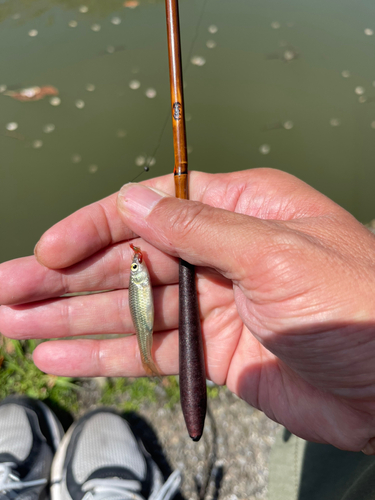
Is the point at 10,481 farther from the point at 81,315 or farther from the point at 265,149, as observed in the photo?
the point at 265,149

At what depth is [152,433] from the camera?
3021 millimetres

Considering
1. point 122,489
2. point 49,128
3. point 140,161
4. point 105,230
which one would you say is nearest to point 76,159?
point 49,128

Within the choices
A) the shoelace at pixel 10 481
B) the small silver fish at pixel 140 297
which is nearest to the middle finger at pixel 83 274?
the small silver fish at pixel 140 297

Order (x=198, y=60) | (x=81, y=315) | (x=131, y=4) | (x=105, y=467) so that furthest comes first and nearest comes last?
(x=131, y=4) < (x=198, y=60) < (x=105, y=467) < (x=81, y=315)

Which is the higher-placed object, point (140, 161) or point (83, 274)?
point (140, 161)

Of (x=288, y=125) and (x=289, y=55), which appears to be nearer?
(x=288, y=125)

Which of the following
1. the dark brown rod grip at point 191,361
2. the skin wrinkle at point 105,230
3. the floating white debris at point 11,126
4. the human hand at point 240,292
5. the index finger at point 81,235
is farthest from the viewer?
the floating white debris at point 11,126

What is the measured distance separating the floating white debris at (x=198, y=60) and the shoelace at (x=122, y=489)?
15.9ft

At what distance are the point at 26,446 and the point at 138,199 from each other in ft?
7.80

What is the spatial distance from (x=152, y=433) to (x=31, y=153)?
11.6ft

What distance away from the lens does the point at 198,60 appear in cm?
478

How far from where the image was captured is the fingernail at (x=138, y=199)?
2.02 metres

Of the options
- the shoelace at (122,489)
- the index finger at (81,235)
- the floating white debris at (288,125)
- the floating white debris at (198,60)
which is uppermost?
the floating white debris at (198,60)

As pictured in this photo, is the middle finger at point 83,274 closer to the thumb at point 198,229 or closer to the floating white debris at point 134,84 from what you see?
the thumb at point 198,229
